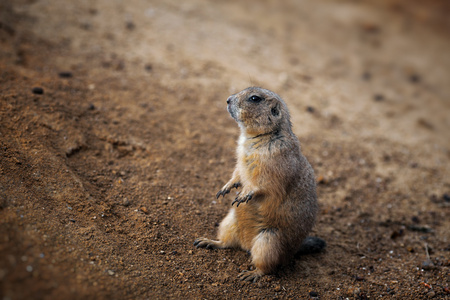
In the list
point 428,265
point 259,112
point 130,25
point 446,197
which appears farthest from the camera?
point 130,25

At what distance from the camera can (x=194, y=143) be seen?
20.2 ft

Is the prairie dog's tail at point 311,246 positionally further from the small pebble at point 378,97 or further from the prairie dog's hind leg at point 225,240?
the small pebble at point 378,97

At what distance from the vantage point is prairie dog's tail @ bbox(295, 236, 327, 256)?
4.73 meters

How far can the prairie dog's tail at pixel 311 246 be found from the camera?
473 centimetres

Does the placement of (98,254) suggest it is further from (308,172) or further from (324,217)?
(324,217)

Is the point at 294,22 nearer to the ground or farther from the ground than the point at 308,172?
farther from the ground

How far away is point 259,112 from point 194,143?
2.04 meters

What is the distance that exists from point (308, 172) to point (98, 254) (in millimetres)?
2540

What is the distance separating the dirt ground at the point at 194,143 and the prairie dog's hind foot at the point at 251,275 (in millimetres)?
67

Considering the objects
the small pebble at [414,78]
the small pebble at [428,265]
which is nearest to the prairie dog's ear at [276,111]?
the small pebble at [428,265]

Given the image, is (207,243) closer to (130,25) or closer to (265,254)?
(265,254)

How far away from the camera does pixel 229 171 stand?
19.1 ft

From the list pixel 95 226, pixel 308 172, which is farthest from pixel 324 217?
pixel 95 226

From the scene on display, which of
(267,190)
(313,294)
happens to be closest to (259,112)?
(267,190)
